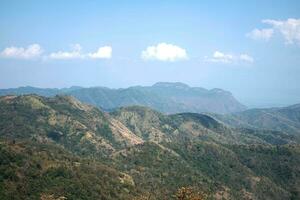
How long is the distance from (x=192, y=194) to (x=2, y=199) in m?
113

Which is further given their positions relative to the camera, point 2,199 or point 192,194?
point 2,199

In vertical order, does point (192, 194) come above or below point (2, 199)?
above

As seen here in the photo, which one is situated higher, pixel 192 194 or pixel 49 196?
pixel 192 194

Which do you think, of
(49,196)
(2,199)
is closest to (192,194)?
(49,196)

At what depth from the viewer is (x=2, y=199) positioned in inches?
7864

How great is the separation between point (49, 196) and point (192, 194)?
95522mm

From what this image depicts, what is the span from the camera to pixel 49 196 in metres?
195

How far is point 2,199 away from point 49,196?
74.4 ft

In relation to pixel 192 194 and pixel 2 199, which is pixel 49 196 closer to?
pixel 2 199

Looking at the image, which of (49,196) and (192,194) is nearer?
(192,194)
